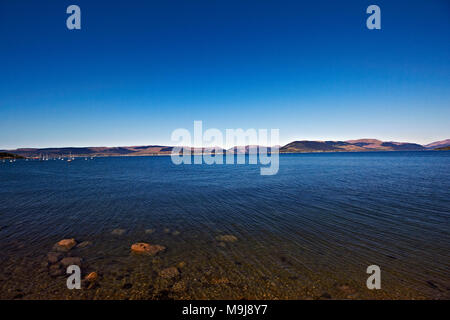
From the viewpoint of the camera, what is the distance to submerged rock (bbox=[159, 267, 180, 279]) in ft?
33.1

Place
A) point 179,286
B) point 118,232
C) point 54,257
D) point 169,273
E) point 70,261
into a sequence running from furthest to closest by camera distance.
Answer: point 118,232 < point 54,257 < point 70,261 < point 169,273 < point 179,286

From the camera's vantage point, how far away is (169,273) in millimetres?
10336

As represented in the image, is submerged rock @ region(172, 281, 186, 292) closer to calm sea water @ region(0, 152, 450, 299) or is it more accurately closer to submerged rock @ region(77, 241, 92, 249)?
calm sea water @ region(0, 152, 450, 299)

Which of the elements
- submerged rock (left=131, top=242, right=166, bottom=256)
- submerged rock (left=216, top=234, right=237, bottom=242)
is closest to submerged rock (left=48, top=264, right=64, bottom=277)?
submerged rock (left=131, top=242, right=166, bottom=256)

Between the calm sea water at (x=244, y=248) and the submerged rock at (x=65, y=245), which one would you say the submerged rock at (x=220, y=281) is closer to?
the calm sea water at (x=244, y=248)

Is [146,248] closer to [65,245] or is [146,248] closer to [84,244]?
[84,244]

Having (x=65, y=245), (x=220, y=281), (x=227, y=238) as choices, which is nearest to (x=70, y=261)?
(x=65, y=245)

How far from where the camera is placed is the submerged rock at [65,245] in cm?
1300

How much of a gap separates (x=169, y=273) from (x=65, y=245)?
8340 millimetres
